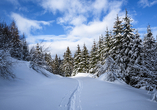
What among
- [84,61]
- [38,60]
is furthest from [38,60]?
[84,61]

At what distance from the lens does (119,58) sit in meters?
14.7

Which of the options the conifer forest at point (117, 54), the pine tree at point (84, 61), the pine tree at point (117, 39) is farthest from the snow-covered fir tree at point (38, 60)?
the pine tree at point (84, 61)

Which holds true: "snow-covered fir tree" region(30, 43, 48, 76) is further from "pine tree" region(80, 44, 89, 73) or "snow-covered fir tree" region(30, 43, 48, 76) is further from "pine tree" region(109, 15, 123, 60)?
"pine tree" region(80, 44, 89, 73)

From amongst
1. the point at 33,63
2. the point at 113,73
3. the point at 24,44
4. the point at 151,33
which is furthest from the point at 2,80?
the point at 151,33

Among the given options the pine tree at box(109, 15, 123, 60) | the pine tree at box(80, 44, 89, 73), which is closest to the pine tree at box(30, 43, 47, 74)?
the pine tree at box(109, 15, 123, 60)

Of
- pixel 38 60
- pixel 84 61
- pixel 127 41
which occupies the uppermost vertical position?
pixel 127 41

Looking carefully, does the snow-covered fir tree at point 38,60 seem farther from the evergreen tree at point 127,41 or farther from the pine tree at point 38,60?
the evergreen tree at point 127,41

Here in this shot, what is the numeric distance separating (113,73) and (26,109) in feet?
33.3

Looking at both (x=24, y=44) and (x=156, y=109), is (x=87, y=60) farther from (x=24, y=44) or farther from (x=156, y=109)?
(x=156, y=109)

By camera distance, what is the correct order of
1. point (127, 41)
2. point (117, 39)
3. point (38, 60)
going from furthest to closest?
point (117, 39), point (127, 41), point (38, 60)

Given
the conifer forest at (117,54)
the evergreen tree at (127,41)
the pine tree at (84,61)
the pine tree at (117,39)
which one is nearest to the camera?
the conifer forest at (117,54)

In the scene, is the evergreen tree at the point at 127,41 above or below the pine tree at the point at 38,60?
above

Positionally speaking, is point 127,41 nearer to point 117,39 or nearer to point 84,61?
point 117,39

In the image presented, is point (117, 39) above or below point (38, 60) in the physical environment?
above
